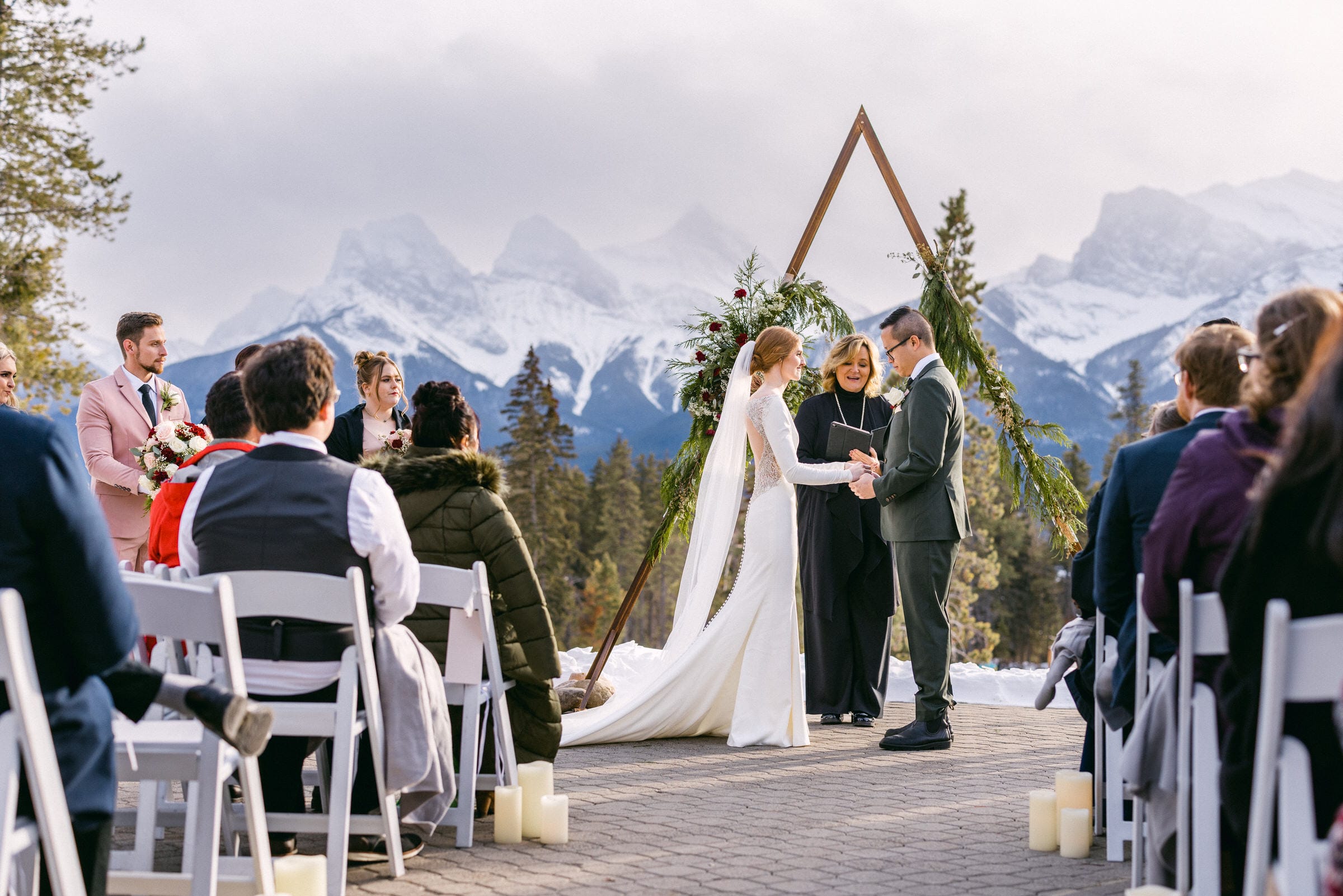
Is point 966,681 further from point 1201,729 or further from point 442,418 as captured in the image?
point 1201,729

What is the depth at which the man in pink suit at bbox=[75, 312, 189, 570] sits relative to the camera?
21.3 feet

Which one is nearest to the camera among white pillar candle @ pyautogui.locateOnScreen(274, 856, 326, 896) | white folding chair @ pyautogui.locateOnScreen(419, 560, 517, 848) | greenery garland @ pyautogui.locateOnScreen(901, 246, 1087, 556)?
white pillar candle @ pyautogui.locateOnScreen(274, 856, 326, 896)

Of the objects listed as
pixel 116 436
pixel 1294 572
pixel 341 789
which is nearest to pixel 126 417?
pixel 116 436

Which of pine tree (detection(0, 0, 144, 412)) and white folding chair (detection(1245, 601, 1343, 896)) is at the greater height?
pine tree (detection(0, 0, 144, 412))

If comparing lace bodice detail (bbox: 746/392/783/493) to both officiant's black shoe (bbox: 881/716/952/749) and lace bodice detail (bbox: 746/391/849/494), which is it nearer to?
lace bodice detail (bbox: 746/391/849/494)

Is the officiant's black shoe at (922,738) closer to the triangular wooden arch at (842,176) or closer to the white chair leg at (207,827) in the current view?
the triangular wooden arch at (842,176)

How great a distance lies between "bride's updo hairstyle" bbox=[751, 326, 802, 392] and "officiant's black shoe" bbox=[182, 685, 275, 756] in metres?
4.71

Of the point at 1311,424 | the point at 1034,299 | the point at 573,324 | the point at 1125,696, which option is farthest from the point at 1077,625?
the point at 1034,299

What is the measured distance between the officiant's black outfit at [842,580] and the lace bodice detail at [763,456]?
515 mm

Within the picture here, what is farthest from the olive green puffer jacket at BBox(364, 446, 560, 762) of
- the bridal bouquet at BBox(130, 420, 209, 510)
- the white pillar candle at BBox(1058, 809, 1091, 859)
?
the white pillar candle at BBox(1058, 809, 1091, 859)

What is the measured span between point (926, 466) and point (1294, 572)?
4.08 meters

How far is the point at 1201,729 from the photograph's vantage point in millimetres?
2832

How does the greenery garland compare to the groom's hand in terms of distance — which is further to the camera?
the greenery garland

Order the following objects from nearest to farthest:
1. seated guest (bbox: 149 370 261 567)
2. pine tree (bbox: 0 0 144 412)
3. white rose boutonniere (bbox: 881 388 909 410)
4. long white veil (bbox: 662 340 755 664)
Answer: seated guest (bbox: 149 370 261 567) < long white veil (bbox: 662 340 755 664) < white rose boutonniere (bbox: 881 388 909 410) < pine tree (bbox: 0 0 144 412)
